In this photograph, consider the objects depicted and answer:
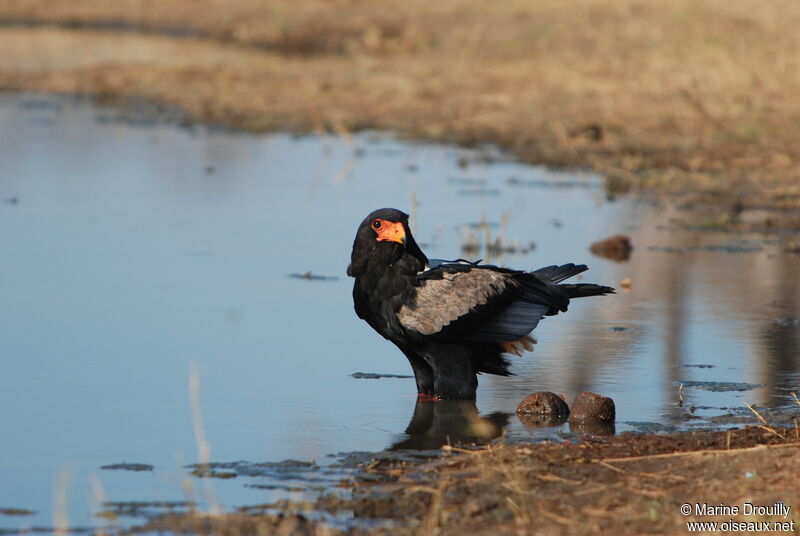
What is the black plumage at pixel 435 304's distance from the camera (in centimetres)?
619

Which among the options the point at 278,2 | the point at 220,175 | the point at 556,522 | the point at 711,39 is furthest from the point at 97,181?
the point at 278,2

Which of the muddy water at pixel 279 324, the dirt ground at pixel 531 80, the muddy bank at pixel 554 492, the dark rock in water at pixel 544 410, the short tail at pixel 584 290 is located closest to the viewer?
the muddy bank at pixel 554 492

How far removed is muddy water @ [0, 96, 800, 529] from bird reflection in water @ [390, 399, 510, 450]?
2 cm

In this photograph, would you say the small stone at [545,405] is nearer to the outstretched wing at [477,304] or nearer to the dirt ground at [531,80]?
the outstretched wing at [477,304]

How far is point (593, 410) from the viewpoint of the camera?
18.9ft

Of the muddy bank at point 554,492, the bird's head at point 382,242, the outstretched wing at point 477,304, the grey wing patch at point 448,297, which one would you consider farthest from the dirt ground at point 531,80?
the muddy bank at point 554,492

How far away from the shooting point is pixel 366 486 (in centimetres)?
477

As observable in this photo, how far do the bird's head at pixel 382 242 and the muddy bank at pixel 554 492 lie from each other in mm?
1351

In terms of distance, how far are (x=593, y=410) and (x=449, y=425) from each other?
0.65 metres

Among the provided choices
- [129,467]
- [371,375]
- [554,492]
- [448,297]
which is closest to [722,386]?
[448,297]

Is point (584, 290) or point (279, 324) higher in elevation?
point (584, 290)

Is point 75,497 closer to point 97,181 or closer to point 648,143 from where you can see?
point 97,181

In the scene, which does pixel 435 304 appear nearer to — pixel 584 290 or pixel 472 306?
pixel 472 306

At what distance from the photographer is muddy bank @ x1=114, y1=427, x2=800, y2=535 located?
4.19m
